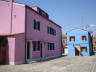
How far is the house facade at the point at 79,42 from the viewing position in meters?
42.3

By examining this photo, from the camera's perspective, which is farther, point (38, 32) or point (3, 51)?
point (38, 32)

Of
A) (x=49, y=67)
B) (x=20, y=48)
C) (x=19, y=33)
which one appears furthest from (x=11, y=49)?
(x=49, y=67)

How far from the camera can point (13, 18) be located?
19.6 meters

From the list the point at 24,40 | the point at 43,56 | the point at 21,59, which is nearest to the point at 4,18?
the point at 24,40

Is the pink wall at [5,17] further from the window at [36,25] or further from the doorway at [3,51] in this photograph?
the window at [36,25]

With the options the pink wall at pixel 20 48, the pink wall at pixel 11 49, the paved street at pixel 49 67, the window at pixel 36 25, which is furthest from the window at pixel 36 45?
the pink wall at pixel 11 49

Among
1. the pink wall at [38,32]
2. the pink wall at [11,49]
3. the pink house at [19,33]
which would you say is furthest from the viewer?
the pink wall at [38,32]

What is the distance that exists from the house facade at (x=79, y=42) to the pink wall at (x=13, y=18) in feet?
86.0

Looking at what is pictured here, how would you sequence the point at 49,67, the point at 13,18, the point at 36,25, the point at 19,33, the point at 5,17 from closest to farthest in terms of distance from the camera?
the point at 49,67 < the point at 19,33 < the point at 13,18 < the point at 5,17 < the point at 36,25

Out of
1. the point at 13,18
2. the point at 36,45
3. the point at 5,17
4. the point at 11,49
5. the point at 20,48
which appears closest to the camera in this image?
the point at 11,49

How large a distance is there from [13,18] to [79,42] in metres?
26.6

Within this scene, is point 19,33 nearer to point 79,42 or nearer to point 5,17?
point 5,17

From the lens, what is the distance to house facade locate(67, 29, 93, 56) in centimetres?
4232

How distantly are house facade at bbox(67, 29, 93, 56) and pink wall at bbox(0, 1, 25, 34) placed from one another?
26.2 m
